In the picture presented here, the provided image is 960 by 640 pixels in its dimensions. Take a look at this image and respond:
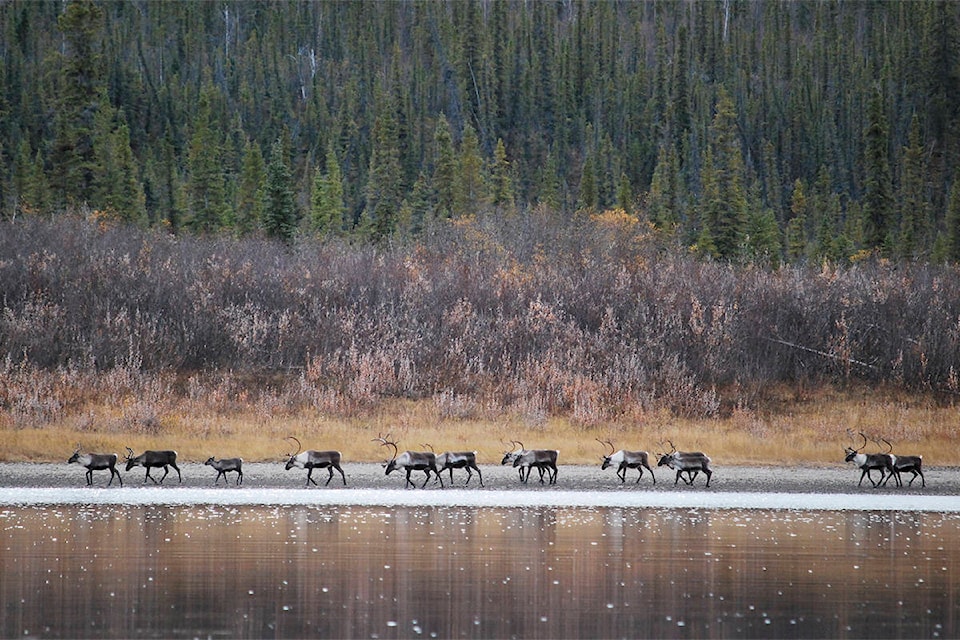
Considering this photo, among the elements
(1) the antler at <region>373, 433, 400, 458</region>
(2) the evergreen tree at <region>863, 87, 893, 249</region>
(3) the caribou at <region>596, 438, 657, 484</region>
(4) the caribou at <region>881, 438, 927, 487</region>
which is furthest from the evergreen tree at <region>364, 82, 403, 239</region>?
(4) the caribou at <region>881, 438, 927, 487</region>

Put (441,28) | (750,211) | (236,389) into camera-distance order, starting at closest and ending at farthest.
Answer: (236,389), (750,211), (441,28)

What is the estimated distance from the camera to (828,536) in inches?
688

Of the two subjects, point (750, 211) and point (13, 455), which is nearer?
point (13, 455)

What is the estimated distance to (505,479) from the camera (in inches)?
916

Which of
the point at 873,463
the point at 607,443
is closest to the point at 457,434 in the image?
the point at 607,443

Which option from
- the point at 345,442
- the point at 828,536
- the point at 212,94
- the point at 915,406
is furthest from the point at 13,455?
the point at 212,94

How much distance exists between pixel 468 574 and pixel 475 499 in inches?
284

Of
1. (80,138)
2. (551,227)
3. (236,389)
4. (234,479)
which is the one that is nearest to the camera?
(234,479)

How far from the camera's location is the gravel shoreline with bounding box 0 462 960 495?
73.0ft

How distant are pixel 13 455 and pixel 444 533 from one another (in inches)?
438

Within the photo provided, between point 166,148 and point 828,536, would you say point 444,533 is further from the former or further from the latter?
point 166,148

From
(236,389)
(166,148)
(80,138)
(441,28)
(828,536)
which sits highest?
(441,28)

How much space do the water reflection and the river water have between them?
0.13 ft

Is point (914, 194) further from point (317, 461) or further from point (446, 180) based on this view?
point (317, 461)
